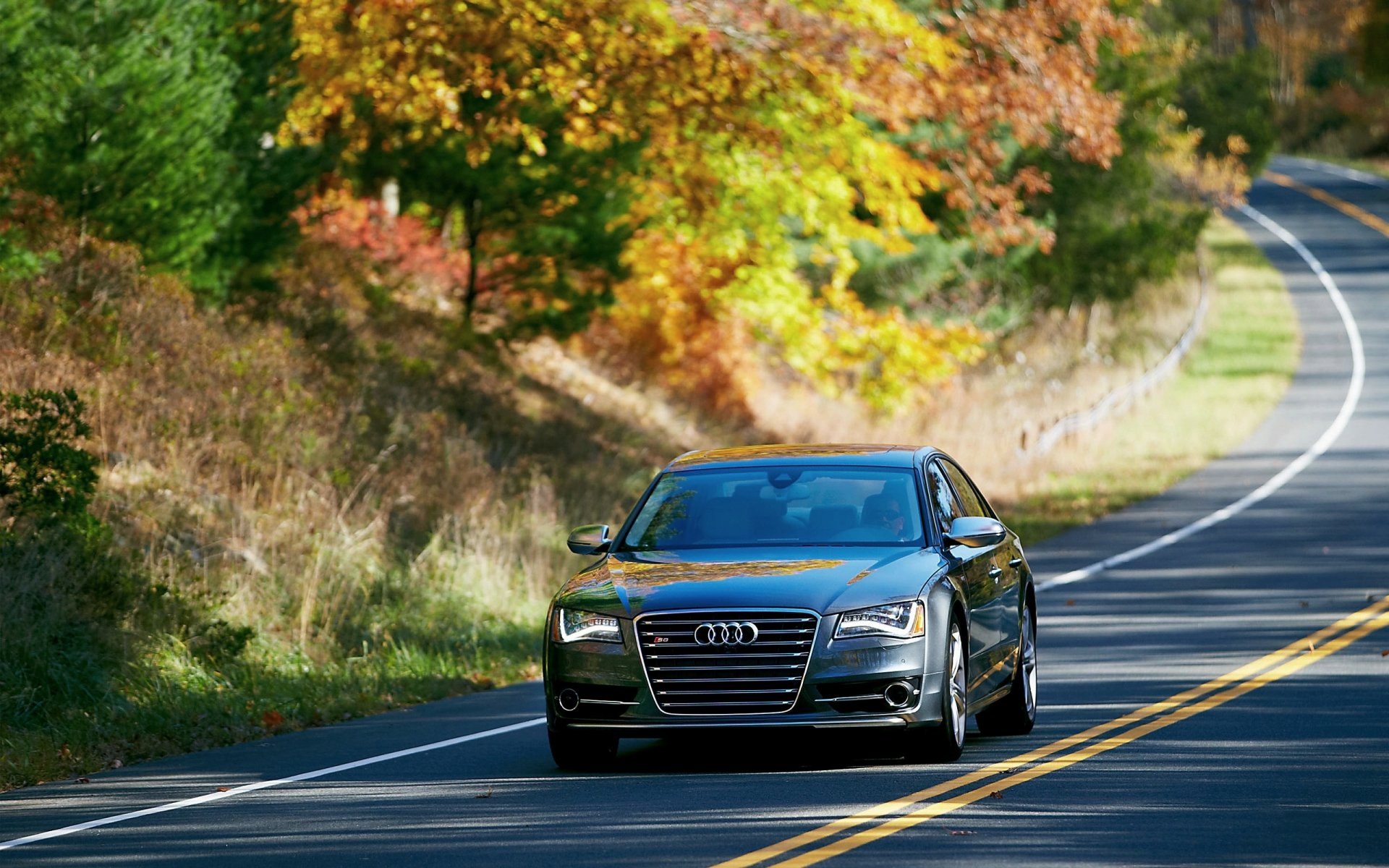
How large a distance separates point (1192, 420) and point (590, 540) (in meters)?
31.9

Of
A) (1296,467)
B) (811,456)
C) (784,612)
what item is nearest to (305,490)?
(811,456)

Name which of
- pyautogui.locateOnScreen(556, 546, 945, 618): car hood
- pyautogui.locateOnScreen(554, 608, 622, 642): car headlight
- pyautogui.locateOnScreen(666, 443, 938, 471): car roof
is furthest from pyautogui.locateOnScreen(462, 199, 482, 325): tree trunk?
pyautogui.locateOnScreen(554, 608, 622, 642): car headlight

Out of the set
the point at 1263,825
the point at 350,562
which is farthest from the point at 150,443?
the point at 1263,825

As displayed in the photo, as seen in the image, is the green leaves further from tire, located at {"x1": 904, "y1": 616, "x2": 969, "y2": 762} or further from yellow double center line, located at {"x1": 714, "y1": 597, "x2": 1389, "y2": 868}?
yellow double center line, located at {"x1": 714, "y1": 597, "x2": 1389, "y2": 868}

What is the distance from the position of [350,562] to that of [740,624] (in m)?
7.59

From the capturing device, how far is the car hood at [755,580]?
10312 mm

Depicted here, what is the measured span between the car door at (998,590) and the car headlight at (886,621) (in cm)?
116

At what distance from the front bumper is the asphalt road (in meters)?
0.30

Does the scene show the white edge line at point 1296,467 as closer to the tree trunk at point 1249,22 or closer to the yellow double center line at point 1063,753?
the yellow double center line at point 1063,753

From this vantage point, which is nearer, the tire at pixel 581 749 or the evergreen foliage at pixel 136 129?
the tire at pixel 581 749

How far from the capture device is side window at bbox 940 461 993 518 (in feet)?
41.2

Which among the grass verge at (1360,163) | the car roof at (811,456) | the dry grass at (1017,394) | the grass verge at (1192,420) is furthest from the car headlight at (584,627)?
the grass verge at (1360,163)

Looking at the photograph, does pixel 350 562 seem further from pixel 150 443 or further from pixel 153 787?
pixel 153 787

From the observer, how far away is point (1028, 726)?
12.2m
